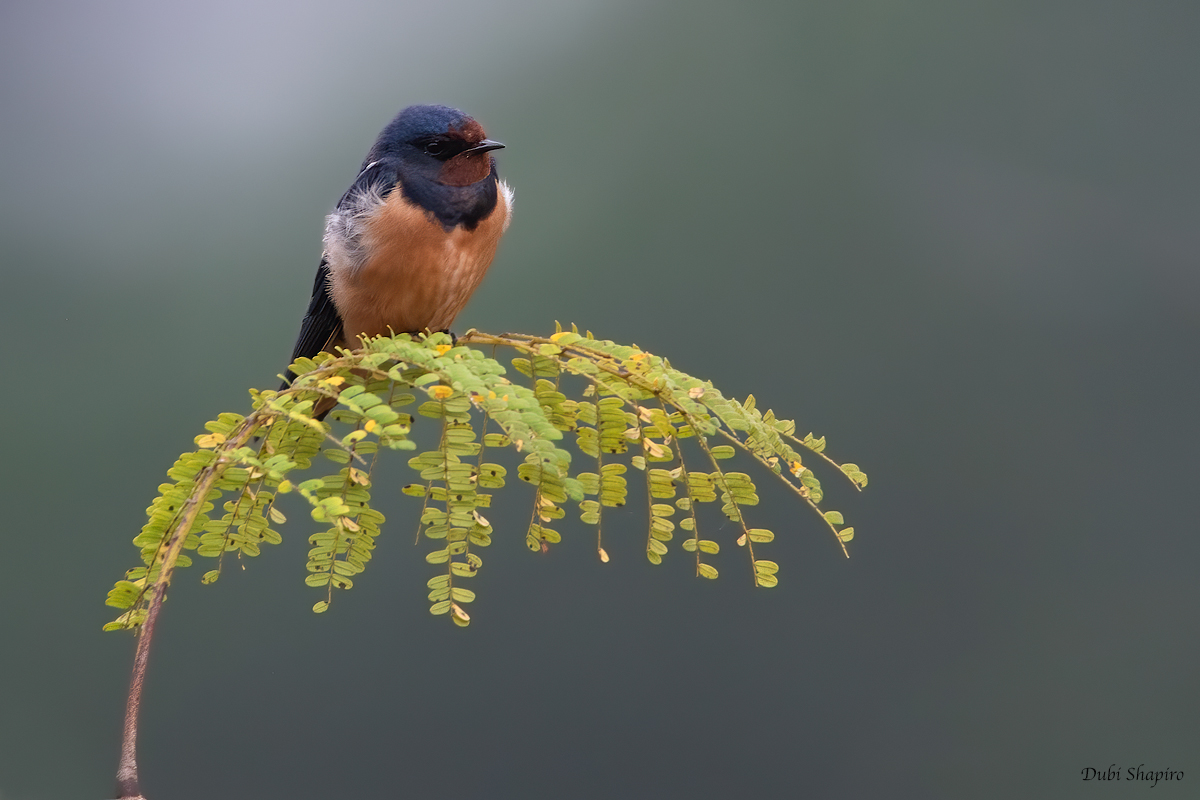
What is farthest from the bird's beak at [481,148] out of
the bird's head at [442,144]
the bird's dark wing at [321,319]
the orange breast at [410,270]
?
the bird's dark wing at [321,319]

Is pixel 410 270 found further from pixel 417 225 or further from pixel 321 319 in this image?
pixel 321 319

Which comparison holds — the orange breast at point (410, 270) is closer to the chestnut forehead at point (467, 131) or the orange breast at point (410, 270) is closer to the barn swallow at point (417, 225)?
the barn swallow at point (417, 225)

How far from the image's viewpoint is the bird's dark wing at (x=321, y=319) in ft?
5.94

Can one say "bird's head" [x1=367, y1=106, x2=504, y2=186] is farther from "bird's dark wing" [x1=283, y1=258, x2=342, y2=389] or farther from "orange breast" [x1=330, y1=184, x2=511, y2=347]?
"bird's dark wing" [x1=283, y1=258, x2=342, y2=389]

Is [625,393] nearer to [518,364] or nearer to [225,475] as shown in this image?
[518,364]

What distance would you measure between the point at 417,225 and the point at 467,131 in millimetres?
173

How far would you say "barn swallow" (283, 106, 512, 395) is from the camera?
164 centimetres

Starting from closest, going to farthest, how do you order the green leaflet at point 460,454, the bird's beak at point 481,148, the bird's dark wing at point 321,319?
the green leaflet at point 460,454
the bird's beak at point 481,148
the bird's dark wing at point 321,319

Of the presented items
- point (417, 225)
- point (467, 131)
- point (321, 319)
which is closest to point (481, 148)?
point (467, 131)

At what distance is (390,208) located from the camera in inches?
64.8

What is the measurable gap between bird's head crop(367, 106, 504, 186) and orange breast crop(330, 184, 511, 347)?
0.07 metres

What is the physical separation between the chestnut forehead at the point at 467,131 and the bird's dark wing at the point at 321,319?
356 millimetres

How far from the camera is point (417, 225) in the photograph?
1.64 m

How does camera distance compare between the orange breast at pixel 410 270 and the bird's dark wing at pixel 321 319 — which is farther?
the bird's dark wing at pixel 321 319
